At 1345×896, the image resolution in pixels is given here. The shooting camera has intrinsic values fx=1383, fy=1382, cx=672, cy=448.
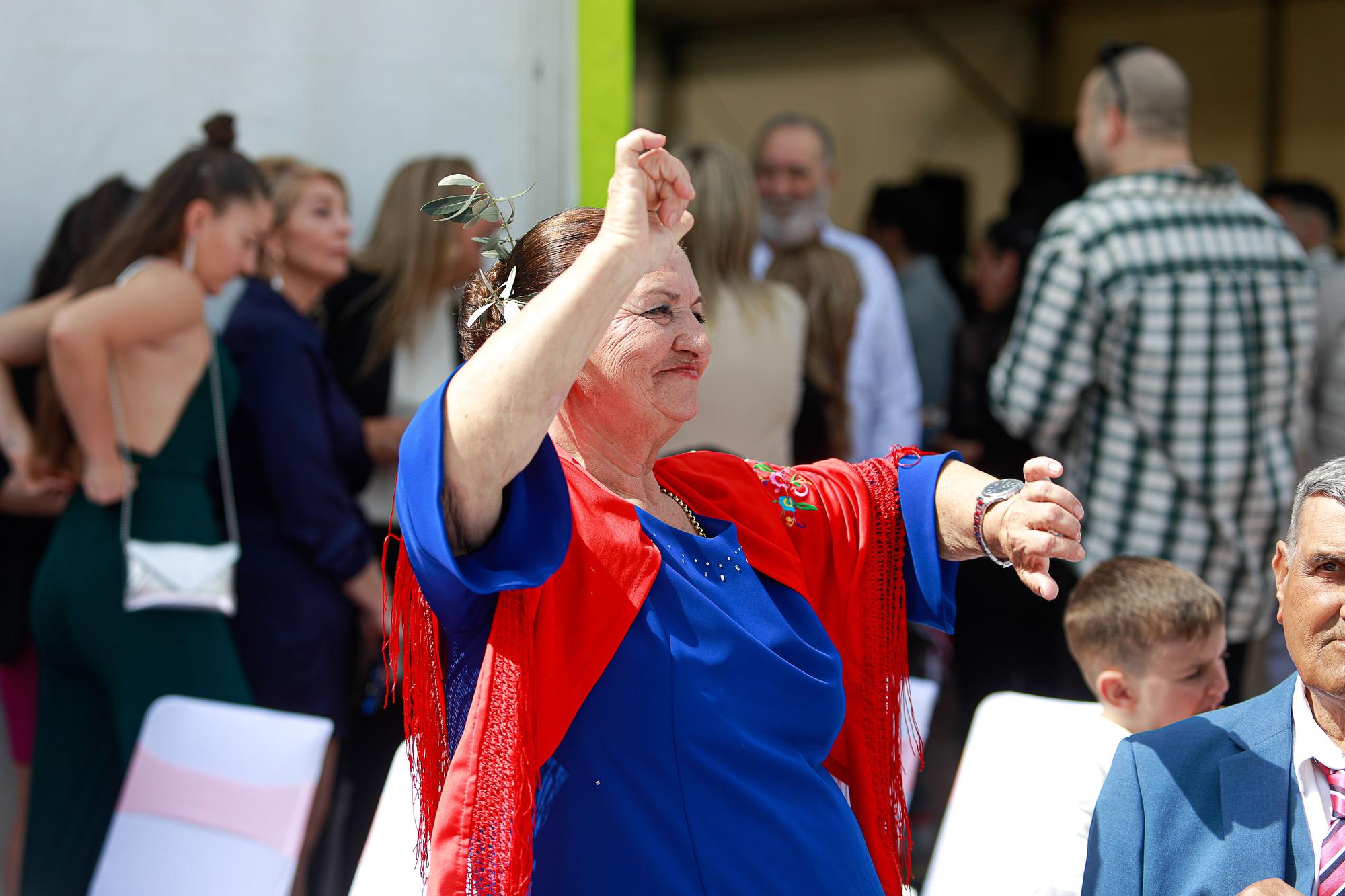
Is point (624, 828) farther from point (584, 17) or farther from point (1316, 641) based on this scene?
point (584, 17)

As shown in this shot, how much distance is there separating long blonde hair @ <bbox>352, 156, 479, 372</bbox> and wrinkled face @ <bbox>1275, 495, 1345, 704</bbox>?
2421mm

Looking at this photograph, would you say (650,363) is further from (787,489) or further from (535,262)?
(787,489)

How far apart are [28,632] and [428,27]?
6.23 feet

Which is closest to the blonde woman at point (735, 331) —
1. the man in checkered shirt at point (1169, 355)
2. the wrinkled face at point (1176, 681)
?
the man in checkered shirt at point (1169, 355)

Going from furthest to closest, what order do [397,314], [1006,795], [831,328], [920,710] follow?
1. [831,328]
2. [397,314]
3. [920,710]
4. [1006,795]

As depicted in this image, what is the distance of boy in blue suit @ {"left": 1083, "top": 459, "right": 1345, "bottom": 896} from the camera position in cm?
173

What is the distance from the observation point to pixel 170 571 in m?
3.10

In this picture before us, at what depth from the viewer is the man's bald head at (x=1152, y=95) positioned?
11.3ft

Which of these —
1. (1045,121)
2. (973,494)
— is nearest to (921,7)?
(1045,121)

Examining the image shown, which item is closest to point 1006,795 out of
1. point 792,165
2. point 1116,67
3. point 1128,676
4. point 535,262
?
point 1128,676

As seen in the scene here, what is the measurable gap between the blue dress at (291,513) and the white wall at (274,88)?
1.88ft

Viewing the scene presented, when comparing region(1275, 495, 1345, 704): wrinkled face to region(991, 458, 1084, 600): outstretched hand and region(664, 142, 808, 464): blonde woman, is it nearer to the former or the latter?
region(991, 458, 1084, 600): outstretched hand

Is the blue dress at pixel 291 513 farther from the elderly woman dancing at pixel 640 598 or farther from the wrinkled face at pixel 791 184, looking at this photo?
the elderly woman dancing at pixel 640 598

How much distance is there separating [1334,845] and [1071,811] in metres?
0.57
